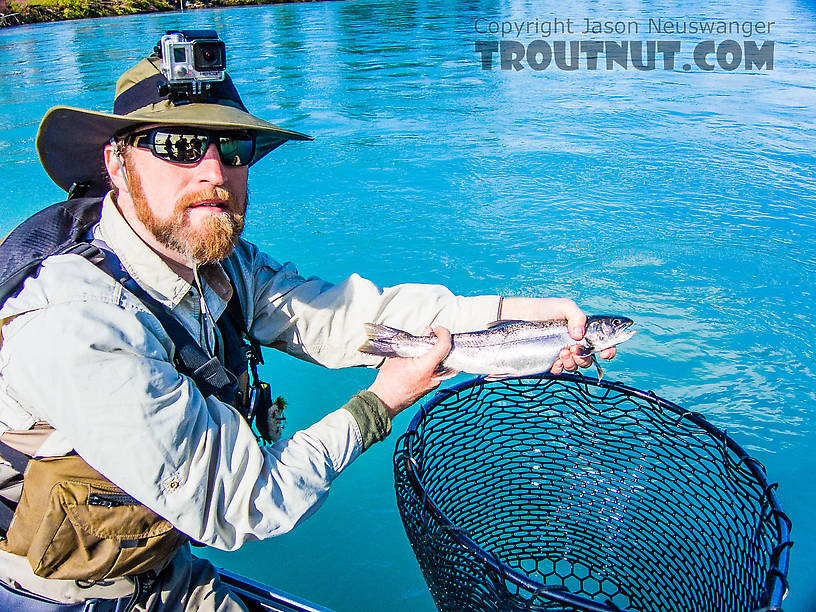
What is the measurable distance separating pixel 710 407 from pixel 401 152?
6.76 meters

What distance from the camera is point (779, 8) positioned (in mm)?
25734

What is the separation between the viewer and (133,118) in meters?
2.35

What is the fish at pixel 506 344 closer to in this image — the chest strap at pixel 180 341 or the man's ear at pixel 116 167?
the chest strap at pixel 180 341

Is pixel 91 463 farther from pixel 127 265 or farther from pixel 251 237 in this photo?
pixel 251 237

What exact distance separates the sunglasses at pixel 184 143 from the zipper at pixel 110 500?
1193mm

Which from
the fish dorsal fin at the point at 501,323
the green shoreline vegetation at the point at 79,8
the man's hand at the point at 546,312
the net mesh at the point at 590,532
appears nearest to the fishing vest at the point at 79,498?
the net mesh at the point at 590,532

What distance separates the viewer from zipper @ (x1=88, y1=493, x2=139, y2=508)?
204cm

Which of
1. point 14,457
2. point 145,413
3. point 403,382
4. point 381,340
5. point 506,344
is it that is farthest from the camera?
point 506,344

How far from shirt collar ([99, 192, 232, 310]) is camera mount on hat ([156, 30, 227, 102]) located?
0.52 metres

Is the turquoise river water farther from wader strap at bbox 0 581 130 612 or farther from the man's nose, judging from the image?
the man's nose

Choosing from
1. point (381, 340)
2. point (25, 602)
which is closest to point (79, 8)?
point (381, 340)

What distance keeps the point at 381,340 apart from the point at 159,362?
1.14 metres

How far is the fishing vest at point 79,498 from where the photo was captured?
80.1 inches

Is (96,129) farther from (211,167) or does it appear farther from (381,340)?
(381,340)
